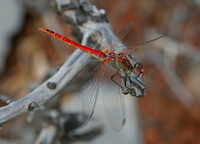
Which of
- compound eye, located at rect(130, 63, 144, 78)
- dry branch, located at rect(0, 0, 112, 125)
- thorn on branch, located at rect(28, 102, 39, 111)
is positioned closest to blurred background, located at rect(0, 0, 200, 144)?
dry branch, located at rect(0, 0, 112, 125)

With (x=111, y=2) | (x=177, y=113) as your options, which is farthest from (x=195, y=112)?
(x=111, y=2)

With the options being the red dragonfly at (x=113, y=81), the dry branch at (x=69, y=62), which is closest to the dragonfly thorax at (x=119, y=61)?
the red dragonfly at (x=113, y=81)

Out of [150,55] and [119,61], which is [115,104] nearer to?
[119,61]

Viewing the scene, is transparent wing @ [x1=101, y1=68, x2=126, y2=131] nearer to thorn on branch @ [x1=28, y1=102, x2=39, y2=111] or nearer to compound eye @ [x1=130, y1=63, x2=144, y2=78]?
compound eye @ [x1=130, y1=63, x2=144, y2=78]

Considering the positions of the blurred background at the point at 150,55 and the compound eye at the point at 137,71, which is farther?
the blurred background at the point at 150,55

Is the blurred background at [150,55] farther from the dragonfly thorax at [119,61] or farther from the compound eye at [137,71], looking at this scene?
the compound eye at [137,71]

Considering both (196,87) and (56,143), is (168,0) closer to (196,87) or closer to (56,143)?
(196,87)
